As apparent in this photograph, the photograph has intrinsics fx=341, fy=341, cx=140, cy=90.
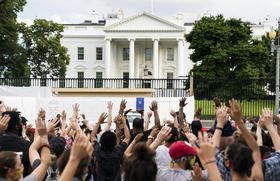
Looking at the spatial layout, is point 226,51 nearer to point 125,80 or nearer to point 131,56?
point 125,80

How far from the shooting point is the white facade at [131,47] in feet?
185

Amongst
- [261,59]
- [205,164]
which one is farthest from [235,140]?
[261,59]

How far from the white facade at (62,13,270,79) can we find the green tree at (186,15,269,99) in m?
17.5

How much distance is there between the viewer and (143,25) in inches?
2226

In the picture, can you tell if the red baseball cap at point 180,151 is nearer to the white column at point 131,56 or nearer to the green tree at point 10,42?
the green tree at point 10,42

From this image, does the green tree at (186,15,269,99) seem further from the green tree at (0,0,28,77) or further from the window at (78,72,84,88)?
the green tree at (0,0,28,77)

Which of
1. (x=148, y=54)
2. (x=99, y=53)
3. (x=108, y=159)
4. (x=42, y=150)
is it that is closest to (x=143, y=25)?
(x=148, y=54)

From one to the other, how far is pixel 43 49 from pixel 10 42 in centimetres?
654

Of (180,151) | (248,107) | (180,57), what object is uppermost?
(180,57)

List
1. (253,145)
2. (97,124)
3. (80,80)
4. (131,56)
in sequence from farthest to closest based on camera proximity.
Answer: (131,56)
(80,80)
(97,124)
(253,145)

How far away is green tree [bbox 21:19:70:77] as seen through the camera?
3697cm

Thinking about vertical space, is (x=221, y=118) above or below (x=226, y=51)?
below

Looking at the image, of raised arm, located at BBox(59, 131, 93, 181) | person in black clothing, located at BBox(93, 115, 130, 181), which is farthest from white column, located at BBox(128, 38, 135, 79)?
raised arm, located at BBox(59, 131, 93, 181)

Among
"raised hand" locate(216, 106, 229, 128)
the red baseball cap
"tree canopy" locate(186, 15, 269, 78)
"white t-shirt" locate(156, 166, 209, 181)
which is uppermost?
"tree canopy" locate(186, 15, 269, 78)
